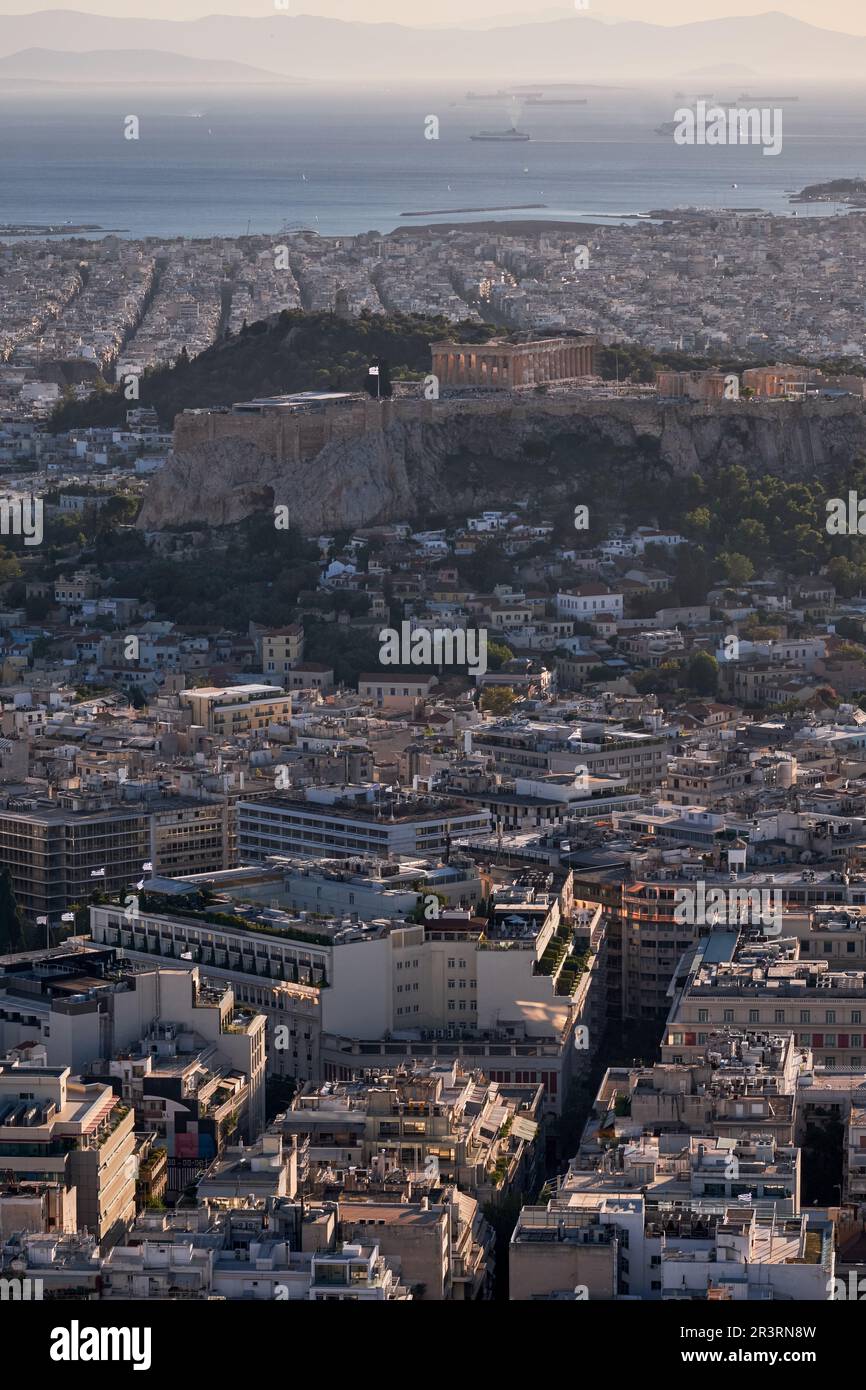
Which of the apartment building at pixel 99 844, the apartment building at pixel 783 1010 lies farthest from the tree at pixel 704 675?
the apartment building at pixel 783 1010

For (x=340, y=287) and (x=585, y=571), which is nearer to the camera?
(x=585, y=571)

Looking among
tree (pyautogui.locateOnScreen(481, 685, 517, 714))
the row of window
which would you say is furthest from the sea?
the row of window

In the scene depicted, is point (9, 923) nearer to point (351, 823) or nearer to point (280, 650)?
point (351, 823)

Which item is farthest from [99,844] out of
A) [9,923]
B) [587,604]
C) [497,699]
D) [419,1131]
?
[587,604]

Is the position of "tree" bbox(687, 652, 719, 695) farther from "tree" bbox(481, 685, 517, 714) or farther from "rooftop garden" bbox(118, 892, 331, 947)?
"rooftop garden" bbox(118, 892, 331, 947)

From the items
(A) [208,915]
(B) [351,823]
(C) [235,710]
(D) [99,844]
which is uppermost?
(A) [208,915]

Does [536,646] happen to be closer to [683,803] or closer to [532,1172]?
[683,803]
